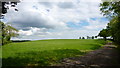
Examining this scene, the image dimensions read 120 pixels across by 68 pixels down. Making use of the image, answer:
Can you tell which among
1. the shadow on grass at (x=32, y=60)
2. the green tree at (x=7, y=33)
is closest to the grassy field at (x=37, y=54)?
the shadow on grass at (x=32, y=60)

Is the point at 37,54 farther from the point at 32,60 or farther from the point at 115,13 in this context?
the point at 115,13

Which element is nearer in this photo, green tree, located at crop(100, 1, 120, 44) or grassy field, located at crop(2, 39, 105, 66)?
grassy field, located at crop(2, 39, 105, 66)

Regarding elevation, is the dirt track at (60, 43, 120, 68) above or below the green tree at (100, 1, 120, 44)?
below

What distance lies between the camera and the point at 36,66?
11.3m

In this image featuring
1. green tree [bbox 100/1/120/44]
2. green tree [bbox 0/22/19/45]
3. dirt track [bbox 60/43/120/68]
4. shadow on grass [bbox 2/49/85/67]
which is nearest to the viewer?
dirt track [bbox 60/43/120/68]

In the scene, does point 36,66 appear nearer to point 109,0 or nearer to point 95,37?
point 109,0

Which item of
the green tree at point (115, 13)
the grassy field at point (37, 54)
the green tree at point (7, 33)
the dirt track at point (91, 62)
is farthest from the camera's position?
the green tree at point (7, 33)

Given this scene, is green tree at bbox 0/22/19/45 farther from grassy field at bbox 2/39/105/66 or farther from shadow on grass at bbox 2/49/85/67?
shadow on grass at bbox 2/49/85/67

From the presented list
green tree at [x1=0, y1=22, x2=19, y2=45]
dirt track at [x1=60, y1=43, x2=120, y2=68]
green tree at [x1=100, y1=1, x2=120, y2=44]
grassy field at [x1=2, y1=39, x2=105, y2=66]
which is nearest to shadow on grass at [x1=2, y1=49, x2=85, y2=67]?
grassy field at [x1=2, y1=39, x2=105, y2=66]

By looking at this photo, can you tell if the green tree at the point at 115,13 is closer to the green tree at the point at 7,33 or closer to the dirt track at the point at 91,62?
the dirt track at the point at 91,62

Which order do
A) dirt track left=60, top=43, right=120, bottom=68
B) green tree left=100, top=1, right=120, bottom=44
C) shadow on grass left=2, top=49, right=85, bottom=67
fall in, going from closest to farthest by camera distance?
dirt track left=60, top=43, right=120, bottom=68 < shadow on grass left=2, top=49, right=85, bottom=67 < green tree left=100, top=1, right=120, bottom=44

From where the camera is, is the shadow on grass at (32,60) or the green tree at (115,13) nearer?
the shadow on grass at (32,60)

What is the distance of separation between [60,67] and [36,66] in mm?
1804

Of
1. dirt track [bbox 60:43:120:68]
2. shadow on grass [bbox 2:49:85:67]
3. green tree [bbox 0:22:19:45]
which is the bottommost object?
dirt track [bbox 60:43:120:68]
